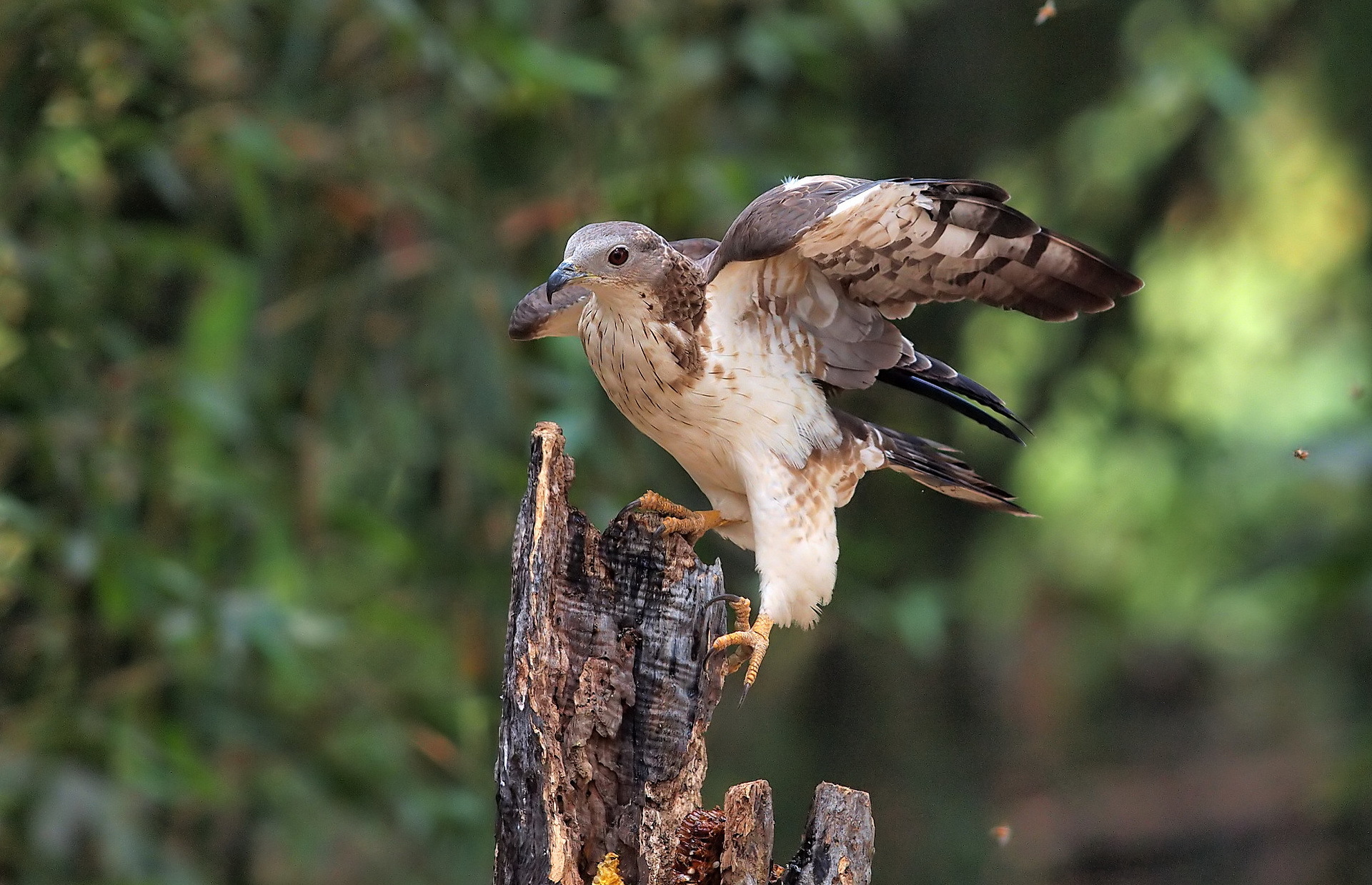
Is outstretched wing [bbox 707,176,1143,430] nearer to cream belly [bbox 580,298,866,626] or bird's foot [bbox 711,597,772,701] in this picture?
cream belly [bbox 580,298,866,626]

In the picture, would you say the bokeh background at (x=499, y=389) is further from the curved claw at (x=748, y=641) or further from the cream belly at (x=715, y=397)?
the curved claw at (x=748, y=641)

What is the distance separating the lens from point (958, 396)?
3.97 metres

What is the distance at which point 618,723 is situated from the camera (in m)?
2.90

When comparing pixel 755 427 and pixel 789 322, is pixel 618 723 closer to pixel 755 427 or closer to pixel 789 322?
pixel 755 427

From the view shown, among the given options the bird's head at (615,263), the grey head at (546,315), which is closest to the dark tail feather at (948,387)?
the grey head at (546,315)

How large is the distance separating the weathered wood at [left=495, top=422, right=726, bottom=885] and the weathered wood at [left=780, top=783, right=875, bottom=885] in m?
0.27

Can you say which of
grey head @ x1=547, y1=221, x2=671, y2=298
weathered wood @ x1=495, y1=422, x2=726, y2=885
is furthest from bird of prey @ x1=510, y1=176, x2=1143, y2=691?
weathered wood @ x1=495, y1=422, x2=726, y2=885

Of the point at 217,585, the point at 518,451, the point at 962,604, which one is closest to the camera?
the point at 217,585

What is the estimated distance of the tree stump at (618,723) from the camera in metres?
2.70

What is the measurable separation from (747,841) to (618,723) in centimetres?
38

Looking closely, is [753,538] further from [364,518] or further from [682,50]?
[682,50]

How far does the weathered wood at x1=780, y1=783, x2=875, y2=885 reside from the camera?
268 centimetres

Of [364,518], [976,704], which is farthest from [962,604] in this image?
[364,518]

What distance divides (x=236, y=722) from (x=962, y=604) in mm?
3778
